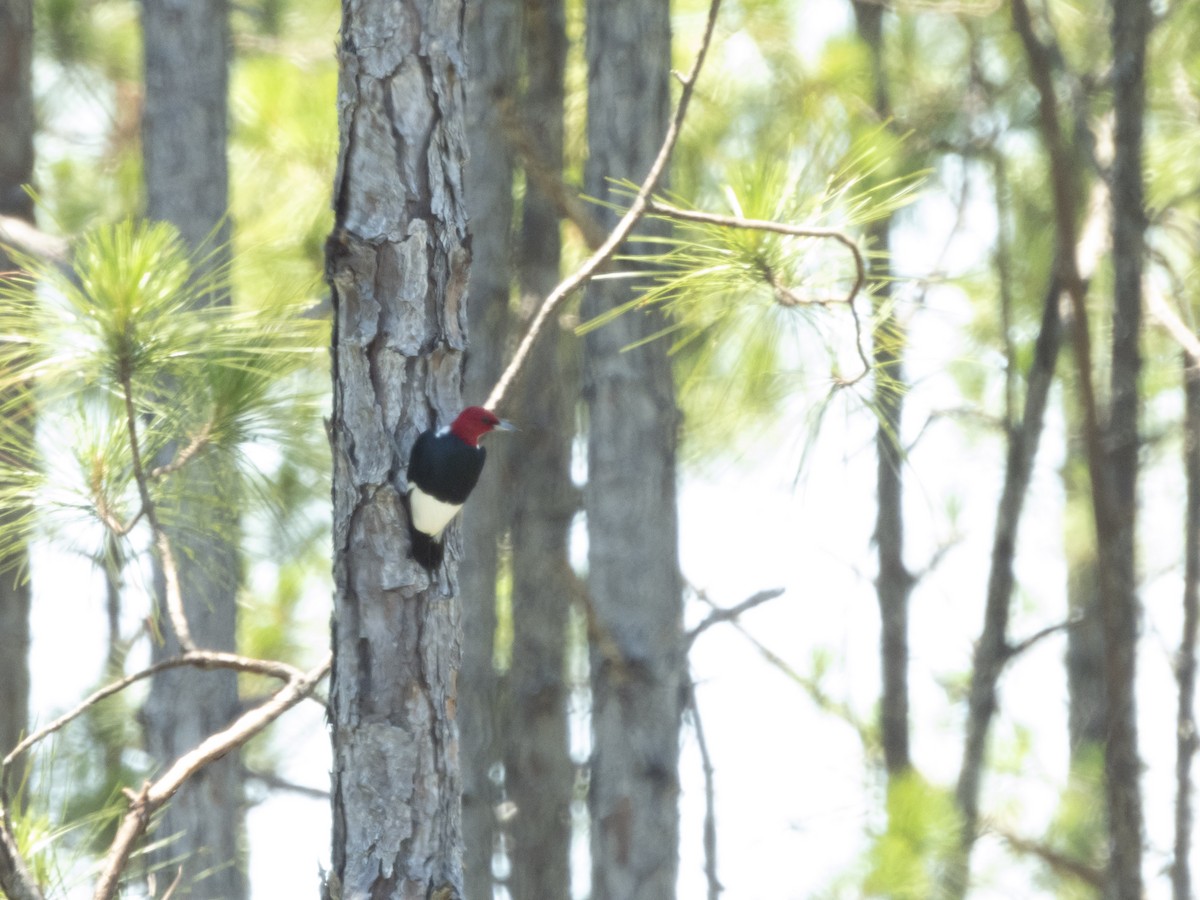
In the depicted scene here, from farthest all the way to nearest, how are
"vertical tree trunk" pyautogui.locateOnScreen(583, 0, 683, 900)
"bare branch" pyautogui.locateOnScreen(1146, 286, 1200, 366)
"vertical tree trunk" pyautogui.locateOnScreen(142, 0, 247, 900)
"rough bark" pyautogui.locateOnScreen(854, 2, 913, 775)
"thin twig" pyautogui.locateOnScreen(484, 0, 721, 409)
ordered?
"rough bark" pyautogui.locateOnScreen(854, 2, 913, 775) < "vertical tree trunk" pyautogui.locateOnScreen(142, 0, 247, 900) < "vertical tree trunk" pyautogui.locateOnScreen(583, 0, 683, 900) < "bare branch" pyautogui.locateOnScreen(1146, 286, 1200, 366) < "thin twig" pyautogui.locateOnScreen(484, 0, 721, 409)

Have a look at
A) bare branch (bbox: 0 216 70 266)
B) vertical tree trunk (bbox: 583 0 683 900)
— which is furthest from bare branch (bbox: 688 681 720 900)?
bare branch (bbox: 0 216 70 266)

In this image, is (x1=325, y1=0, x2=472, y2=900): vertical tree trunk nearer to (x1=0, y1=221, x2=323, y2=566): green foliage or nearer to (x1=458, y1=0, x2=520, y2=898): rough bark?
(x1=0, y1=221, x2=323, y2=566): green foliage

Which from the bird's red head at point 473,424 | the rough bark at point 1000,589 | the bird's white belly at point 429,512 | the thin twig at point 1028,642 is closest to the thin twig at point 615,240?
the bird's red head at point 473,424

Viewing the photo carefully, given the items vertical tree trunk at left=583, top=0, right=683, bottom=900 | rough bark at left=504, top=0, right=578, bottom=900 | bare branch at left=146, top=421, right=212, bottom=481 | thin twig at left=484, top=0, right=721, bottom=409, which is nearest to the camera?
thin twig at left=484, top=0, right=721, bottom=409

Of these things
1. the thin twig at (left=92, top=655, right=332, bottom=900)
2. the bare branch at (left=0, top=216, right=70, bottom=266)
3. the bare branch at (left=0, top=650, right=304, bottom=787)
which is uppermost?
the bare branch at (left=0, top=216, right=70, bottom=266)

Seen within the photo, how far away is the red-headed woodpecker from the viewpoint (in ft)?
6.21

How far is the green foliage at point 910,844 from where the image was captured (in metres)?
3.40

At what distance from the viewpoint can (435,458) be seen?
6.24 feet

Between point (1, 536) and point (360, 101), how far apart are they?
0.95m

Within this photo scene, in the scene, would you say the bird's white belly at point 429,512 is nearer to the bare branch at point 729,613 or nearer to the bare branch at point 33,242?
the bare branch at point 729,613

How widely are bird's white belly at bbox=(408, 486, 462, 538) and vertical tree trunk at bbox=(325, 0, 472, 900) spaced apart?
0.03m

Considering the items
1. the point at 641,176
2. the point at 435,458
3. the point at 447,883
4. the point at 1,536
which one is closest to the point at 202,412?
the point at 1,536

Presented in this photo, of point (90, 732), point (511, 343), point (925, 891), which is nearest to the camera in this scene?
point (925, 891)

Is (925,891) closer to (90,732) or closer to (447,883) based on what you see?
(447,883)
